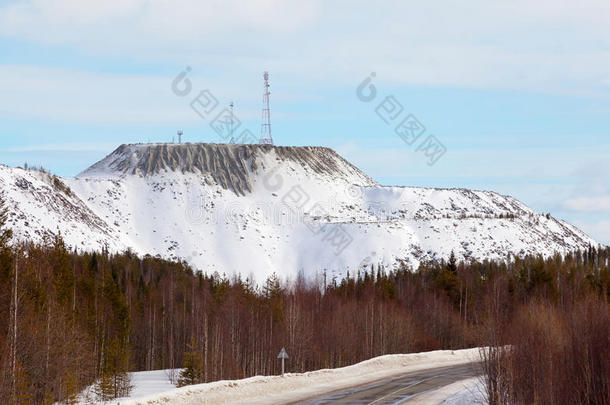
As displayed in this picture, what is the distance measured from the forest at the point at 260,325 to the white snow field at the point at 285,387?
18.3ft

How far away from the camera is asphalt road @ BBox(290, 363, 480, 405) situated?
33.8m

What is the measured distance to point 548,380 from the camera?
2659 centimetres

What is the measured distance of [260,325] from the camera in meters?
81.5

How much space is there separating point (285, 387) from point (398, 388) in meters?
5.89

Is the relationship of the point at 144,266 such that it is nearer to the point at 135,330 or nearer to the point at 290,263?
the point at 135,330

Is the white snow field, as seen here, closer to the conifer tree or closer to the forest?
the conifer tree

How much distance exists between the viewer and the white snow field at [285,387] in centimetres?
3322

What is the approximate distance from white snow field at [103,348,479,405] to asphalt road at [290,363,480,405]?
3.48 ft

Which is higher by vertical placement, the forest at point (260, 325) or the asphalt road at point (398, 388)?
the forest at point (260, 325)

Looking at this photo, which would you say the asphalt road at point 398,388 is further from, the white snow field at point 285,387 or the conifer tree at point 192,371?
the conifer tree at point 192,371

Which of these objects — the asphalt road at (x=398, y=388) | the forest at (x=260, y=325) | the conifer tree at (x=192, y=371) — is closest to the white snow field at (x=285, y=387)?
the asphalt road at (x=398, y=388)

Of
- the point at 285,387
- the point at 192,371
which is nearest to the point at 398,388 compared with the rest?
the point at 285,387

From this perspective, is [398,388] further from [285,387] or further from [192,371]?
[192,371]

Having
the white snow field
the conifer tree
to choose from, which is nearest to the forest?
the conifer tree
